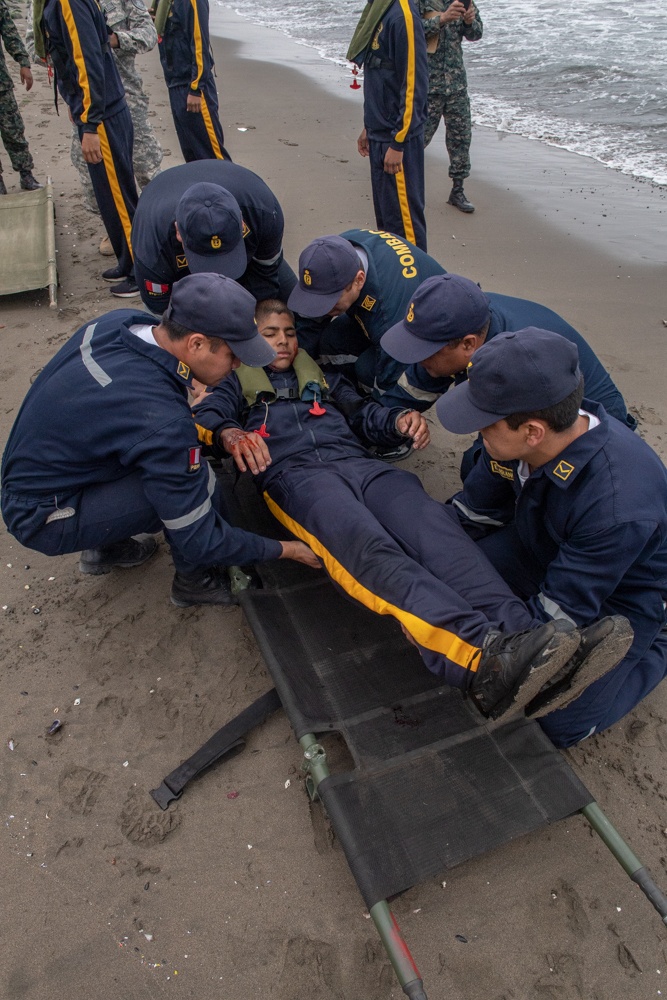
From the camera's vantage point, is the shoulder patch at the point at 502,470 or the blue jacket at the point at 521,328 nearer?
the shoulder patch at the point at 502,470

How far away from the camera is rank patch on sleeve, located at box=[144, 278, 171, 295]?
3.55 m

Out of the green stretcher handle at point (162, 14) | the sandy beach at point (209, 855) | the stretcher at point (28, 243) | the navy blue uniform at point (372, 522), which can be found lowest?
the sandy beach at point (209, 855)

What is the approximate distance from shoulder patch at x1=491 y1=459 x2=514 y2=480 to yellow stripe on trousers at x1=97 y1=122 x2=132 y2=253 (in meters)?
3.41

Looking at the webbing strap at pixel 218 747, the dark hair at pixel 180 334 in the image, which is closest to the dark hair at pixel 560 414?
the dark hair at pixel 180 334

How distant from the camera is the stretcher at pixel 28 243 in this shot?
485 cm

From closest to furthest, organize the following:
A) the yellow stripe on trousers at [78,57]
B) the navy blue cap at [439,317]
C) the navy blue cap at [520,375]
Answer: the navy blue cap at [520,375] → the navy blue cap at [439,317] → the yellow stripe on trousers at [78,57]

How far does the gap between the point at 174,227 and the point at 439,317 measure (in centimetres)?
153

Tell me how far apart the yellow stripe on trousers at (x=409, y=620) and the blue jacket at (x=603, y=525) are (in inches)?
12.1

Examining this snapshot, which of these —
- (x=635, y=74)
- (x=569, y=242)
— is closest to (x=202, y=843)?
(x=569, y=242)

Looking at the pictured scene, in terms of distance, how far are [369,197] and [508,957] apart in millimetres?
6228

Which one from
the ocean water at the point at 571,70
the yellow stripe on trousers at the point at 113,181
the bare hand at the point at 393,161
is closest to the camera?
the yellow stripe on trousers at the point at 113,181

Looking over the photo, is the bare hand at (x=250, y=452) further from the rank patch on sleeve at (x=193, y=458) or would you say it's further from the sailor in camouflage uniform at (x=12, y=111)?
the sailor in camouflage uniform at (x=12, y=111)

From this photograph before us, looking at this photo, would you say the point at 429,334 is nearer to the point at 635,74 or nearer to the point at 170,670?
the point at 170,670

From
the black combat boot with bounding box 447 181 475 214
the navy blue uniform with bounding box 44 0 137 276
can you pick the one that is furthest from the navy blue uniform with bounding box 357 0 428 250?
the navy blue uniform with bounding box 44 0 137 276
